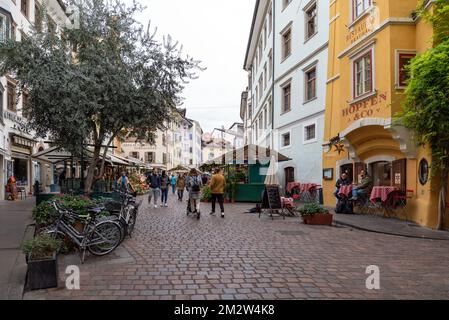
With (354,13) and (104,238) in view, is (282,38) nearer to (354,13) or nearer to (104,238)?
(354,13)

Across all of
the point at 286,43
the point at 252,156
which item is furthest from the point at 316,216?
the point at 286,43

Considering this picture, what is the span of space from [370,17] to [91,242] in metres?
12.1

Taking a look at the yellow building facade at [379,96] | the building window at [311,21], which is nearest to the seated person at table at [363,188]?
the yellow building facade at [379,96]

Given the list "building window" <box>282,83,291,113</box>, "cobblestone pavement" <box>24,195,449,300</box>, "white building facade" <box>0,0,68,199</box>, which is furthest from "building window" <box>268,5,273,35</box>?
"cobblestone pavement" <box>24,195,449,300</box>

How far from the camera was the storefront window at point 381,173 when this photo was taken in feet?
47.6

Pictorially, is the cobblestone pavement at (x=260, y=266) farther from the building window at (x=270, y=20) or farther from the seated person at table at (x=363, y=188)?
the building window at (x=270, y=20)

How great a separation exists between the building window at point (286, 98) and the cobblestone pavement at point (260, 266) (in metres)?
14.7

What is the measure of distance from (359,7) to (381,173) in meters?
6.22

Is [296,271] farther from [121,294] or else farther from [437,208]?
[437,208]

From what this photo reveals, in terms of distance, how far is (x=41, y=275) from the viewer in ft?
17.8

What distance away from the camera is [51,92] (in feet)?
36.1
